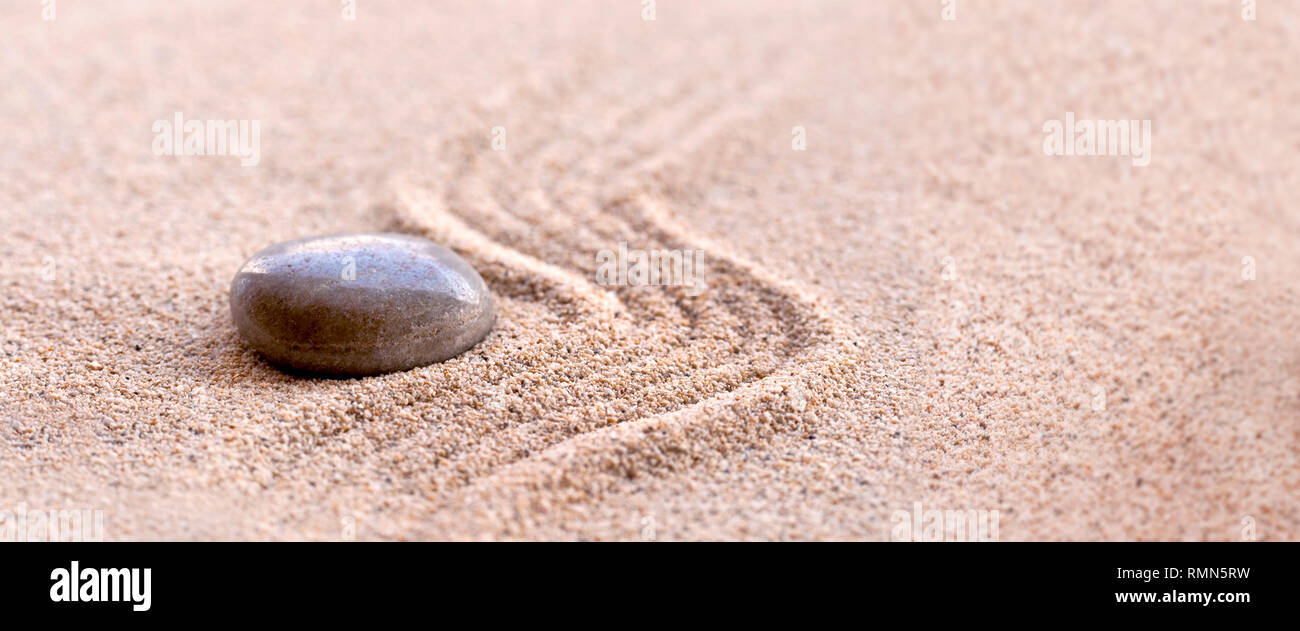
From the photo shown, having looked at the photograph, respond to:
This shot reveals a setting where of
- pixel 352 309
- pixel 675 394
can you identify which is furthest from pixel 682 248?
pixel 352 309

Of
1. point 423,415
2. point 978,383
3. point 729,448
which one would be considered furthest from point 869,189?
point 423,415

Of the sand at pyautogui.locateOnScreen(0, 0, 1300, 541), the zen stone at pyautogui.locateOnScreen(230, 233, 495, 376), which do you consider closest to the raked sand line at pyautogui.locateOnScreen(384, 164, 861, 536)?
the sand at pyautogui.locateOnScreen(0, 0, 1300, 541)

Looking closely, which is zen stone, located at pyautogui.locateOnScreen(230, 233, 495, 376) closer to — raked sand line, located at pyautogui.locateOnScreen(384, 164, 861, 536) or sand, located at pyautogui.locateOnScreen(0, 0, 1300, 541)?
sand, located at pyautogui.locateOnScreen(0, 0, 1300, 541)

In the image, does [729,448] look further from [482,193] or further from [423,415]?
[482,193]

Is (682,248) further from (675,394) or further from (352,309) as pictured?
(352,309)

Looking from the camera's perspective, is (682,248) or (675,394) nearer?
(675,394)

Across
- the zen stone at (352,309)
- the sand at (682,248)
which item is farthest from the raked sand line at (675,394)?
the zen stone at (352,309)
